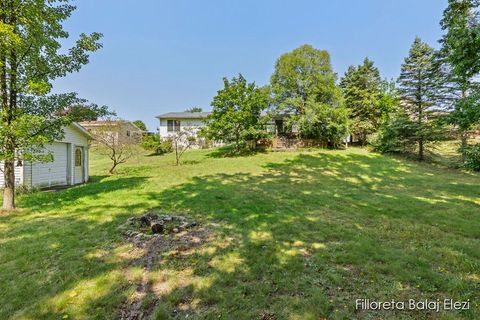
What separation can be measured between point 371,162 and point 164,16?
1477 centimetres

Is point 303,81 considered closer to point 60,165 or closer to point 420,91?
point 420,91

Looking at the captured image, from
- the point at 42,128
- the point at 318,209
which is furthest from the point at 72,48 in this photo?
the point at 318,209

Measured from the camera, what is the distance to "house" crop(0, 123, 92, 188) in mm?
9594

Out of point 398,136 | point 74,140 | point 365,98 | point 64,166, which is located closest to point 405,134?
point 398,136

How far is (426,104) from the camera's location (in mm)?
16219

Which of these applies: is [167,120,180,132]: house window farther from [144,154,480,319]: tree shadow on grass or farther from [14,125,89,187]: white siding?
[144,154,480,319]: tree shadow on grass

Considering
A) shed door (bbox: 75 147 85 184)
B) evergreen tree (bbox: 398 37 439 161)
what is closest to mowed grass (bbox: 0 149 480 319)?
shed door (bbox: 75 147 85 184)

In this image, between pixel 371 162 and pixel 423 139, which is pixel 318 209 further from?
pixel 423 139

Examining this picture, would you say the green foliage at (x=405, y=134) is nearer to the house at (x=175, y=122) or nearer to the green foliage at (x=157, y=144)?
the green foliage at (x=157, y=144)

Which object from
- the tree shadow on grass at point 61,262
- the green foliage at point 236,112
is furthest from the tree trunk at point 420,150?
the tree shadow on grass at point 61,262

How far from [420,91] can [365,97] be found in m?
5.12

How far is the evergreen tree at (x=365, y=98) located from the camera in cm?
2112

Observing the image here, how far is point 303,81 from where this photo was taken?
810 inches

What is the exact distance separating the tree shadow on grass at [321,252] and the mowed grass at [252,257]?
0.02 meters
